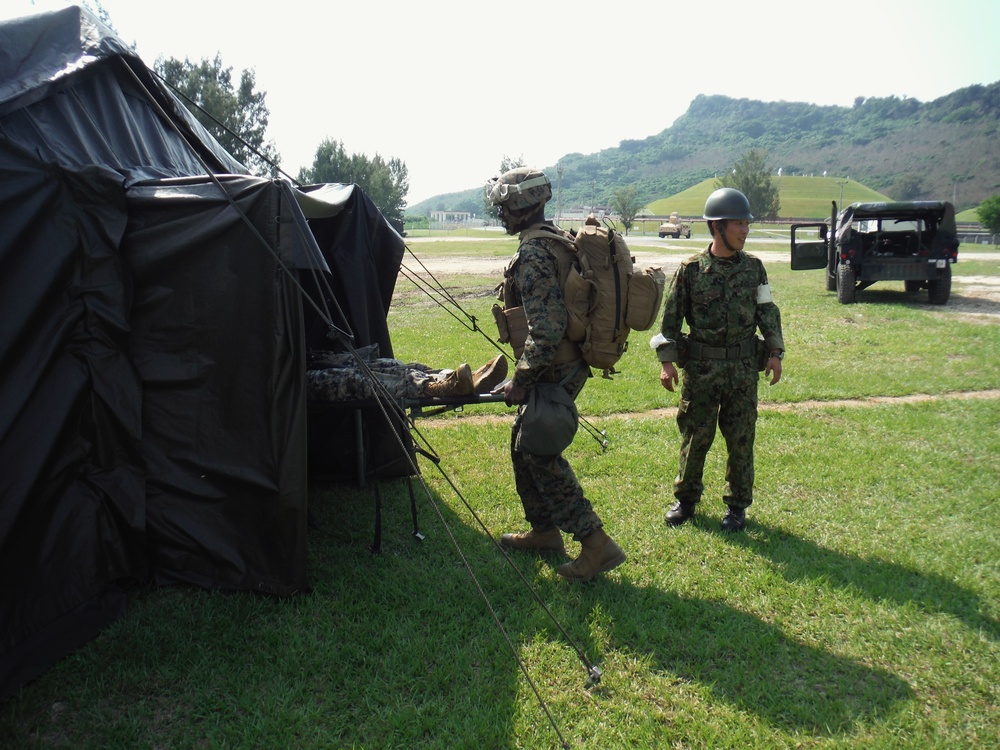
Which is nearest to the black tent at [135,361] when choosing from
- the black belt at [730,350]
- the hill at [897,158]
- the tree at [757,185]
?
the black belt at [730,350]

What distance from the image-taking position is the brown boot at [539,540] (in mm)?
4430

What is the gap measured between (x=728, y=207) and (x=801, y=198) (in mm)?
109043

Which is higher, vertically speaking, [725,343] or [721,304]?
[721,304]

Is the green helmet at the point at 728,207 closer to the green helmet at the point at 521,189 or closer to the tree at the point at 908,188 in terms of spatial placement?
the green helmet at the point at 521,189

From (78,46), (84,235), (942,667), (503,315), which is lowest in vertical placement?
(942,667)

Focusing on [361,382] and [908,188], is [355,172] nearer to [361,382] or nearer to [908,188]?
[361,382]

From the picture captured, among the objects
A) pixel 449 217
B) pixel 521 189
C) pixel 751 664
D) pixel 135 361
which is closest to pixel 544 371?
pixel 521 189

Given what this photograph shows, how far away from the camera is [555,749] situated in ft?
9.55

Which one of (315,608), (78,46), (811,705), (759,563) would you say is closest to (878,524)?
(759,563)

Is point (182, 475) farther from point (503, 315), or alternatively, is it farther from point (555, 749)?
point (555, 749)

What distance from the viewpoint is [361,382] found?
4.38 m

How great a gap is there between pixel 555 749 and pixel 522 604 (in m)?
1.00

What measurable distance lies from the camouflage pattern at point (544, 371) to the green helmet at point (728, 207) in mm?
1218

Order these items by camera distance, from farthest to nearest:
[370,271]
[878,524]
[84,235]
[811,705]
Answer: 1. [370,271]
2. [878,524]
3. [84,235]
4. [811,705]
